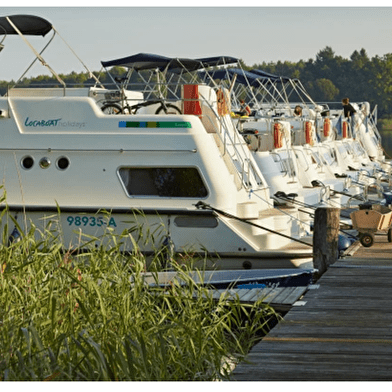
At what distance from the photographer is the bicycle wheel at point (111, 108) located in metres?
13.5

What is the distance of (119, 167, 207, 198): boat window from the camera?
41.1 feet

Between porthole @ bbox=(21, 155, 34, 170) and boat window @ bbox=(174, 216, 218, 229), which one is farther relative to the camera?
porthole @ bbox=(21, 155, 34, 170)

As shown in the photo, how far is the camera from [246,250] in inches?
487

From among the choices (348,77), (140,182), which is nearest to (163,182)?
(140,182)

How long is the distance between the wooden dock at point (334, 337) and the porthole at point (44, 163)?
15.1 ft

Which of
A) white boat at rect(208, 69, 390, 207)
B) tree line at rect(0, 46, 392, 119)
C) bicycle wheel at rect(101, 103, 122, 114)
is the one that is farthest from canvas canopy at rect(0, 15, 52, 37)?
tree line at rect(0, 46, 392, 119)

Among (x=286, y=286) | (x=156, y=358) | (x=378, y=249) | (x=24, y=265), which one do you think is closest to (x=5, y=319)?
(x=24, y=265)

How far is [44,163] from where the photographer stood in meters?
13.0

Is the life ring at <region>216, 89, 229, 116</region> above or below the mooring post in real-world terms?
above

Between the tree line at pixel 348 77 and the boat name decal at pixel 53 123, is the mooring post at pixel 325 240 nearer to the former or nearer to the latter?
the boat name decal at pixel 53 123

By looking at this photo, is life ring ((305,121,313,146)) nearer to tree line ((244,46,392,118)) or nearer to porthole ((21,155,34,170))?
porthole ((21,155,34,170))

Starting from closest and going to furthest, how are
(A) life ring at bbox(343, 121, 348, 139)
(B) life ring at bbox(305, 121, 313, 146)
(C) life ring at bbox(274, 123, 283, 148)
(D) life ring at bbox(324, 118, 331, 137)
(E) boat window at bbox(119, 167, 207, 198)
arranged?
(E) boat window at bbox(119, 167, 207, 198), (C) life ring at bbox(274, 123, 283, 148), (B) life ring at bbox(305, 121, 313, 146), (D) life ring at bbox(324, 118, 331, 137), (A) life ring at bbox(343, 121, 348, 139)

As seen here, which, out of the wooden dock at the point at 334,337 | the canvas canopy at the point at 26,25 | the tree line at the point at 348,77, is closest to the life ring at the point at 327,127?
the canvas canopy at the point at 26,25

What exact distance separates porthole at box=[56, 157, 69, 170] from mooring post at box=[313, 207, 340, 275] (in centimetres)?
383
